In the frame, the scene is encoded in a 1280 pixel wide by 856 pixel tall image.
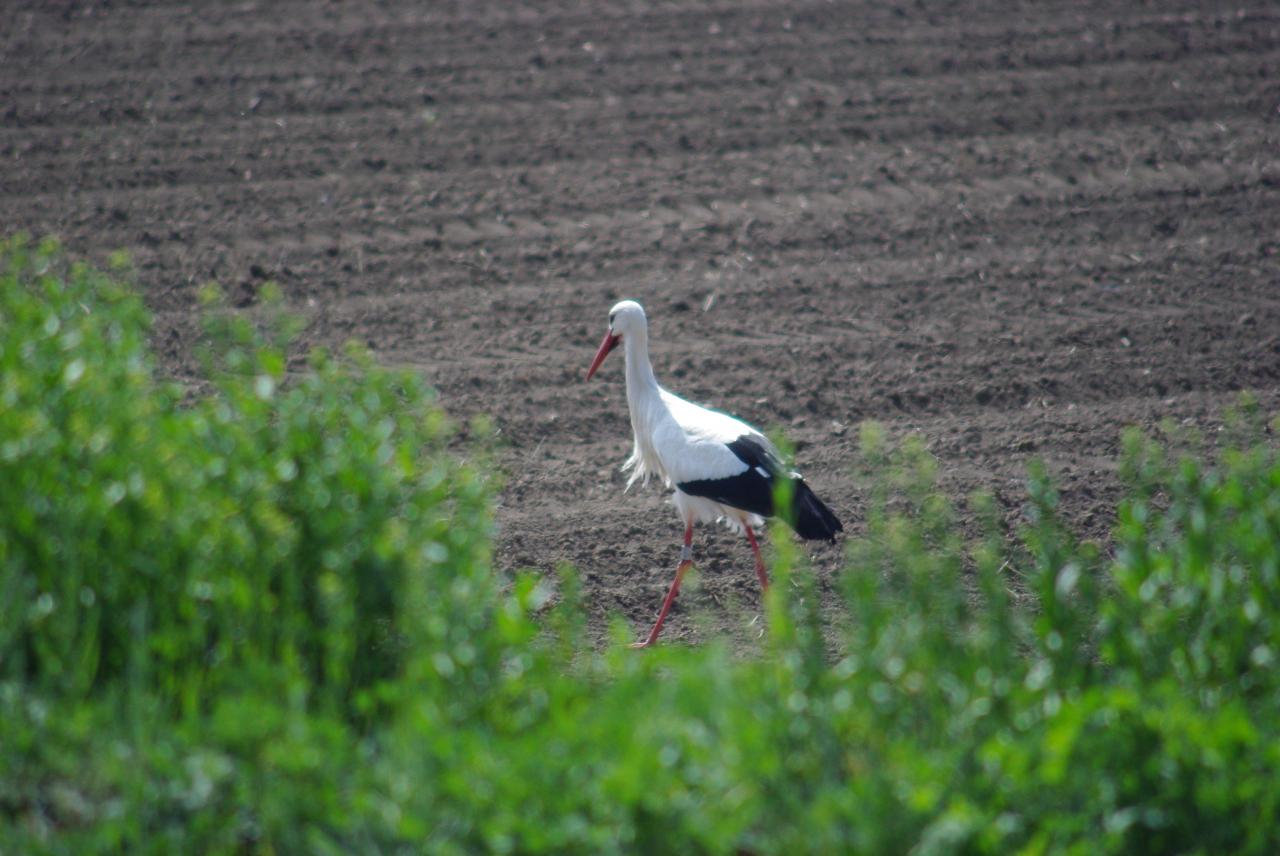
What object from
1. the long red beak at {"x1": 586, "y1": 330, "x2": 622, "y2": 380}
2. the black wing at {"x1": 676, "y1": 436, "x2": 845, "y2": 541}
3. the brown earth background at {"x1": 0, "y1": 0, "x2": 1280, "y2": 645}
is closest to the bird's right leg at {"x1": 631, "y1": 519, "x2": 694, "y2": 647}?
the brown earth background at {"x1": 0, "y1": 0, "x2": 1280, "y2": 645}

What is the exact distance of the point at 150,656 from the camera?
13.4 ft

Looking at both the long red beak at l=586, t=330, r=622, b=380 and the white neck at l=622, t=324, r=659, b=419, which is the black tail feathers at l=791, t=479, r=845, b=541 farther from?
the long red beak at l=586, t=330, r=622, b=380

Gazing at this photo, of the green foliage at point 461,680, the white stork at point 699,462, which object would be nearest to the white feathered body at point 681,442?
the white stork at point 699,462

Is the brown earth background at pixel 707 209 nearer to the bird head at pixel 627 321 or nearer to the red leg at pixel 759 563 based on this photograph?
the red leg at pixel 759 563

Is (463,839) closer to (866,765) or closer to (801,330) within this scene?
(866,765)

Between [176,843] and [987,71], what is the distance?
10658 millimetres

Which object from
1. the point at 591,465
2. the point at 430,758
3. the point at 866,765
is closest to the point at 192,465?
the point at 430,758

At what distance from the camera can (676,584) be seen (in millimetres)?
6520

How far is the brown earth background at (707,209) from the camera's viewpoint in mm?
7762

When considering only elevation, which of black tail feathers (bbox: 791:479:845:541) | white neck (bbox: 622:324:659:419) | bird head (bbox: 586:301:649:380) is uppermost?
bird head (bbox: 586:301:649:380)

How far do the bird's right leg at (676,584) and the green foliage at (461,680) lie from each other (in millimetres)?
2068

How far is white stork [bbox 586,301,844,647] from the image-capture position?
20.7 feet

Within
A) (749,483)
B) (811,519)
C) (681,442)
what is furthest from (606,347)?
(811,519)

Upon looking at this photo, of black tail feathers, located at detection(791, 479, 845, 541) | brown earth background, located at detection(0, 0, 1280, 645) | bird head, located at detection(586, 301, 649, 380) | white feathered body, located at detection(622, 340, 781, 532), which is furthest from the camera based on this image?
brown earth background, located at detection(0, 0, 1280, 645)
